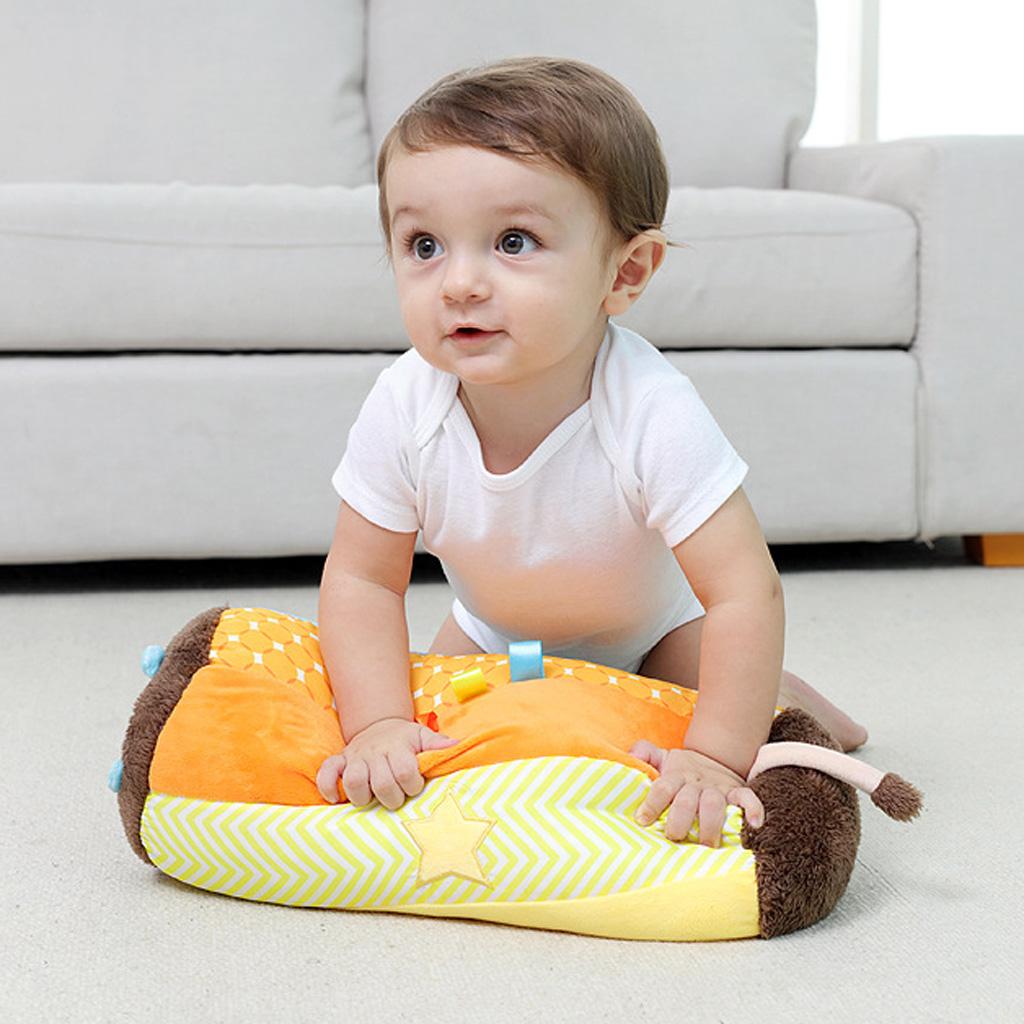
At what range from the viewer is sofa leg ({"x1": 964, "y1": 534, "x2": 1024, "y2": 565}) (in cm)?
192

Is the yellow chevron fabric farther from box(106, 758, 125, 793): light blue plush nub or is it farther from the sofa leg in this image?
the sofa leg

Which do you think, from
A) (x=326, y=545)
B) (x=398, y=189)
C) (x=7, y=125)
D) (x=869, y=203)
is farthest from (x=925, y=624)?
(x=7, y=125)

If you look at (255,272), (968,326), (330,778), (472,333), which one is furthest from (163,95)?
(330,778)

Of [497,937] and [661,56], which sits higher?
[661,56]

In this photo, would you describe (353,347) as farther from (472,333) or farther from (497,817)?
(497,817)

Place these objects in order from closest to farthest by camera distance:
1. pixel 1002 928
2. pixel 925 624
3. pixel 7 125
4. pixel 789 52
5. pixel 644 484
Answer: pixel 1002 928 → pixel 644 484 → pixel 925 624 → pixel 7 125 → pixel 789 52

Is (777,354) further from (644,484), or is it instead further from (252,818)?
(252,818)

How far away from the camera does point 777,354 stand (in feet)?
5.95

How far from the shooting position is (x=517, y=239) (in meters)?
0.89

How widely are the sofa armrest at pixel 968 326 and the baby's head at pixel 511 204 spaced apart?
977 millimetres

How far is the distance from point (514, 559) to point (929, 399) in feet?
3.18

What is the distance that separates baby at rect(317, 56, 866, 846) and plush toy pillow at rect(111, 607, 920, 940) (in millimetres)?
20

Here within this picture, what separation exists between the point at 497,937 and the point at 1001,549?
130cm

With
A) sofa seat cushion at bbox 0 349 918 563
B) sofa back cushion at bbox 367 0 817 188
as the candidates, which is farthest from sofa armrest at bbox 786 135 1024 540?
sofa back cushion at bbox 367 0 817 188
